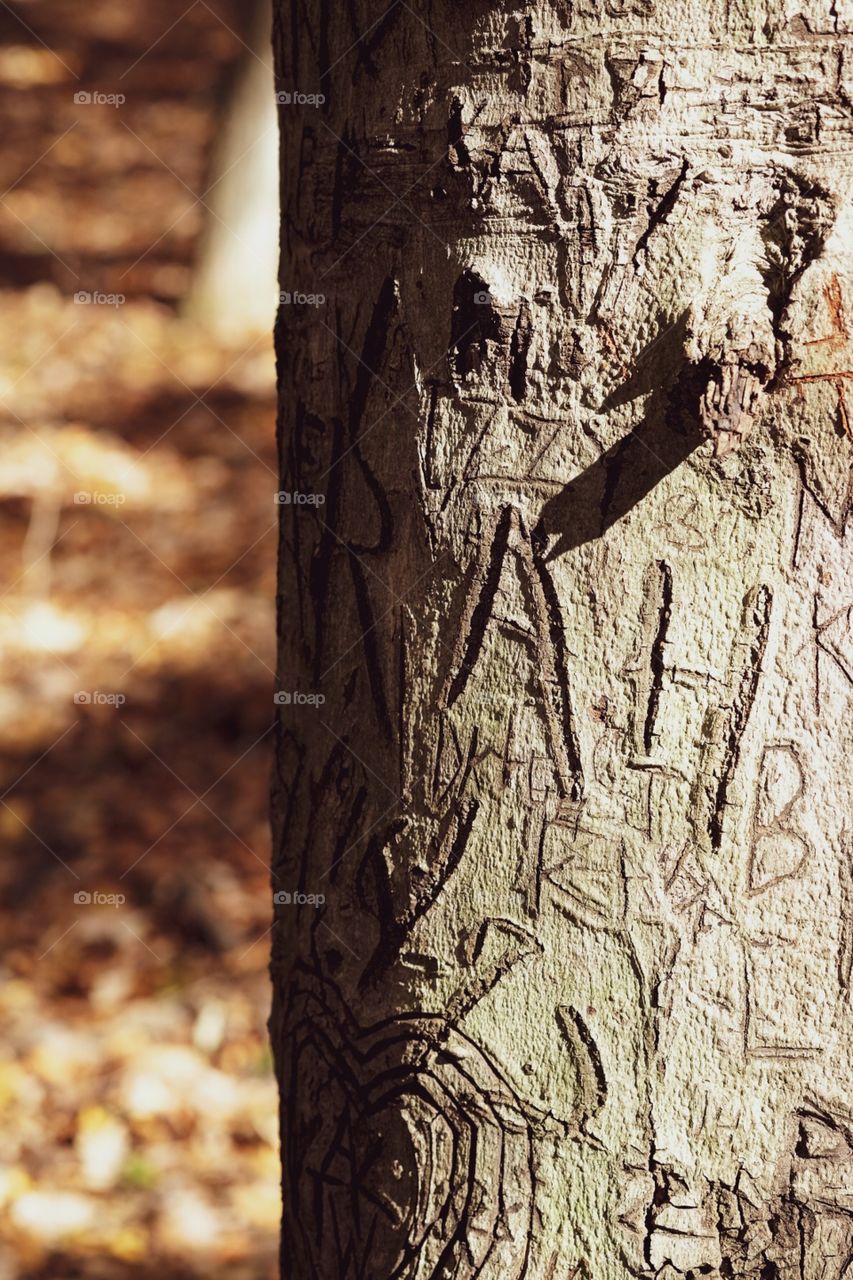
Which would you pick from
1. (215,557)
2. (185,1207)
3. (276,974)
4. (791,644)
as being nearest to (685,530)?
(791,644)

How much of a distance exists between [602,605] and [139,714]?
430 cm

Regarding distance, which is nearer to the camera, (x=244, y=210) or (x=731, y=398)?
(x=731, y=398)

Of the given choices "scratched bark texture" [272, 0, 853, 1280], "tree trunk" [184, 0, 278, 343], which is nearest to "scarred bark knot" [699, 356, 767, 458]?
"scratched bark texture" [272, 0, 853, 1280]

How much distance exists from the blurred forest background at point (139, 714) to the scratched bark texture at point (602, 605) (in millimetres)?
2040

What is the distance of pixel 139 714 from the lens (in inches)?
203

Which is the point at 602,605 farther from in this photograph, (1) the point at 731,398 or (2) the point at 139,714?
(2) the point at 139,714

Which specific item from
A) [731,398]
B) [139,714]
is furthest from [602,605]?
[139,714]

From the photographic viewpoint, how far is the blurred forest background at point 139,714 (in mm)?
3109

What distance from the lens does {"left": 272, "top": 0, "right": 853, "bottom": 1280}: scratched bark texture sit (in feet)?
3.32

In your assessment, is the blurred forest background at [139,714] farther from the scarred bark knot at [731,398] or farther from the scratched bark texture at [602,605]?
the scarred bark knot at [731,398]

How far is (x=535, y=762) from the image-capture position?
3.62 ft

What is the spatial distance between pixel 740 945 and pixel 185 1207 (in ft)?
7.71

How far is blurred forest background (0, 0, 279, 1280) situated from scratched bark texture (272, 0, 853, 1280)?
2.04m

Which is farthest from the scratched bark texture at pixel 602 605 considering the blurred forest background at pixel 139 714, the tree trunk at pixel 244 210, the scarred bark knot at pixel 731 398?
the tree trunk at pixel 244 210
